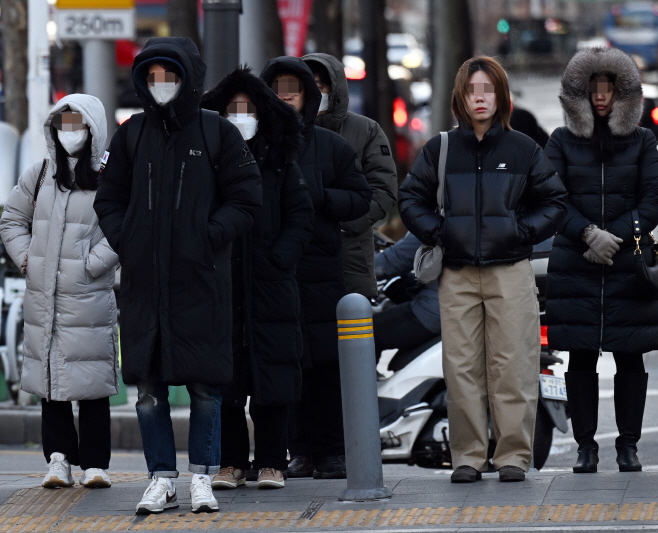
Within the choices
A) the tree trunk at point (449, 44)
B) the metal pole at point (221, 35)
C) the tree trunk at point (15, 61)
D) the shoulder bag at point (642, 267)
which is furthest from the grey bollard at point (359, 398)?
the tree trunk at point (449, 44)

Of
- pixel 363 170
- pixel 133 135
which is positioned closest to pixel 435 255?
pixel 363 170

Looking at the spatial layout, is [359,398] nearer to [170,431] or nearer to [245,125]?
[170,431]

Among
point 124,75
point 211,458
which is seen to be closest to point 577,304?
point 211,458

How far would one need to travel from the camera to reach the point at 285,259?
20.3 ft

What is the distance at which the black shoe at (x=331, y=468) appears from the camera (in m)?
6.79

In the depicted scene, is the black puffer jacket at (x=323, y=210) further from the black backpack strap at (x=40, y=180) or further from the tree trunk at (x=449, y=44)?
the tree trunk at (x=449, y=44)

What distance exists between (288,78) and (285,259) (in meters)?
0.96

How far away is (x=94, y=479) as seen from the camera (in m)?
6.53

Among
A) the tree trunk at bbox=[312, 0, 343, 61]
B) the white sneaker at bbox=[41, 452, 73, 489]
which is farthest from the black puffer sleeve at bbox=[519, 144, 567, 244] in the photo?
the tree trunk at bbox=[312, 0, 343, 61]

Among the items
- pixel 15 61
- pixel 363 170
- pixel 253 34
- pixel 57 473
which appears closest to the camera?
pixel 57 473

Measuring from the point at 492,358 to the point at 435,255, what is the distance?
539mm

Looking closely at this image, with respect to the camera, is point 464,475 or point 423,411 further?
point 423,411

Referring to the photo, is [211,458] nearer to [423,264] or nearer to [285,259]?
[285,259]

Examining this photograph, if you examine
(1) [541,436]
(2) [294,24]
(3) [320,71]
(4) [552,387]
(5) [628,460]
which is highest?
(2) [294,24]
